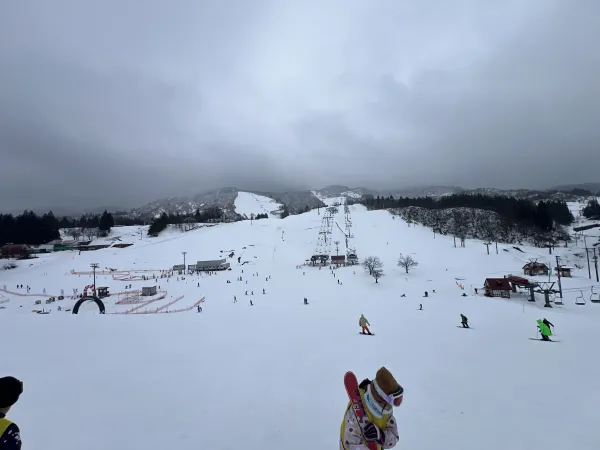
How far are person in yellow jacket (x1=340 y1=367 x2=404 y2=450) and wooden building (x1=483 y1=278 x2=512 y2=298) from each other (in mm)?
28469

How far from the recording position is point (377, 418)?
9.08 feet

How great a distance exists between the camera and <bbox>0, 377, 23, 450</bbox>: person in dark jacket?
2.31 metres

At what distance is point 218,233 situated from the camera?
7800 centimetres

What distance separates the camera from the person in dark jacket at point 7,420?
2.31m

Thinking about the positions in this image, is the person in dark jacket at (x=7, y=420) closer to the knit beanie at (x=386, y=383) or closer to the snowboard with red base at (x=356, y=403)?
the snowboard with red base at (x=356, y=403)

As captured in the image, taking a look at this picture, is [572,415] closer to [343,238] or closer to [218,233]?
[343,238]

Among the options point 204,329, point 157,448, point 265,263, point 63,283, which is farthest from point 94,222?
point 157,448

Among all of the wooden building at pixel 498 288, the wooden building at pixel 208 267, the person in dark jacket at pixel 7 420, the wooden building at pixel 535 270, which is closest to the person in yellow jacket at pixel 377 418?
the person in dark jacket at pixel 7 420

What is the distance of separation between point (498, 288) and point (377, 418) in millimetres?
28923

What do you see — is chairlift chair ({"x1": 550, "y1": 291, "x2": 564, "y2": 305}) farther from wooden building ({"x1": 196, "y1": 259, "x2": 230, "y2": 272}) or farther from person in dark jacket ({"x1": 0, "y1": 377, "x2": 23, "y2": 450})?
wooden building ({"x1": 196, "y1": 259, "x2": 230, "y2": 272})

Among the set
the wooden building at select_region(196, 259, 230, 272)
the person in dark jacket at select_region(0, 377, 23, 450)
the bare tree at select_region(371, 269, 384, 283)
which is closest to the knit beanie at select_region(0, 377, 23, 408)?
the person in dark jacket at select_region(0, 377, 23, 450)

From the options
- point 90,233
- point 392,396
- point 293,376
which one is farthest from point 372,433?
point 90,233

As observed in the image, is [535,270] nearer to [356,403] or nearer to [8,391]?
[356,403]

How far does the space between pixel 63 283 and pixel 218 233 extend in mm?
39414
